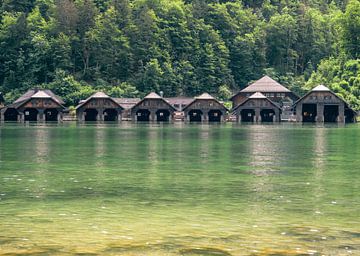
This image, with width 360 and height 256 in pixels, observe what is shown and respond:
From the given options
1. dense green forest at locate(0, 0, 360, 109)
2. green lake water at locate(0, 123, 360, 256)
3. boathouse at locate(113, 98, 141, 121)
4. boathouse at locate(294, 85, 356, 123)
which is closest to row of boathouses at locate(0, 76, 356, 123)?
boathouse at locate(294, 85, 356, 123)

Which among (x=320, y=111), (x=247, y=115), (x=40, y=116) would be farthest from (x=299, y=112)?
(x=40, y=116)

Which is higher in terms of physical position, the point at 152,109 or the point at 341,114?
the point at 152,109

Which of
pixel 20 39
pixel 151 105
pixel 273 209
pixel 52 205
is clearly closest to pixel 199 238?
pixel 273 209

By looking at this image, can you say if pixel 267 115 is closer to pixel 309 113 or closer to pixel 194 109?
pixel 309 113

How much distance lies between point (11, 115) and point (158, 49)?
166 ft

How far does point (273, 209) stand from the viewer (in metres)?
15.8

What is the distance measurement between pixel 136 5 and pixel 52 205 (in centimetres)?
16366

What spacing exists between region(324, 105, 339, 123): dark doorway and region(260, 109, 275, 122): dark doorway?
9551mm

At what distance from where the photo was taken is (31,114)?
122938 mm

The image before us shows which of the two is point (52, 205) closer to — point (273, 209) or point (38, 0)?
point (273, 209)

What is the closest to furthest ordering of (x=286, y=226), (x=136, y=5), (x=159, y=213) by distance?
(x=286, y=226) < (x=159, y=213) < (x=136, y=5)

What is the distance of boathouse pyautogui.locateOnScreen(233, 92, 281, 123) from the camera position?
117 meters

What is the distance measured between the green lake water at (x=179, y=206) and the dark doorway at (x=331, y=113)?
8871 centimetres

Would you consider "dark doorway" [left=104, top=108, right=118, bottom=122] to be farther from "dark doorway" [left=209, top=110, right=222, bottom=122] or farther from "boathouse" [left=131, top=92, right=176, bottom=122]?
"dark doorway" [left=209, top=110, right=222, bottom=122]
